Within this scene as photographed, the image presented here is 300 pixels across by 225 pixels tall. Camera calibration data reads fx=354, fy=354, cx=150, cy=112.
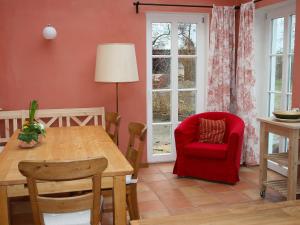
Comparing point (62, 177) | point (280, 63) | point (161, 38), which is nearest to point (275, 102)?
point (280, 63)

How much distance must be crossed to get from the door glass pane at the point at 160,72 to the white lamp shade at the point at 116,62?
0.86 metres

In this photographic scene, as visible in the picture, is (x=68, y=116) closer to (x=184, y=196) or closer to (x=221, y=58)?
(x=184, y=196)

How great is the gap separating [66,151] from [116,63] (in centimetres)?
150

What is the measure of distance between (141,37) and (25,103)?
5.50ft

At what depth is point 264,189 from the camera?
12.0 feet

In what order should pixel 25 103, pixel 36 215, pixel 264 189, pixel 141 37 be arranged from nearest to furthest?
pixel 36 215, pixel 264 189, pixel 25 103, pixel 141 37

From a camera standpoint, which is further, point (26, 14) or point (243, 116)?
point (243, 116)

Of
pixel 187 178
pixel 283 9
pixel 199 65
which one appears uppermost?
pixel 283 9

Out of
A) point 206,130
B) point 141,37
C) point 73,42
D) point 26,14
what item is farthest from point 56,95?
point 206,130

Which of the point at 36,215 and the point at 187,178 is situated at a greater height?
the point at 36,215

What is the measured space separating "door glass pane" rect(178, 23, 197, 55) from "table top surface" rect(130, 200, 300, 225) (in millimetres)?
3160

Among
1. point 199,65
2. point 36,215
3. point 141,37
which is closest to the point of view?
point 36,215

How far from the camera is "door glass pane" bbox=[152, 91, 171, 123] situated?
4882 millimetres

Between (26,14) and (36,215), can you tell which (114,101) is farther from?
(36,215)
